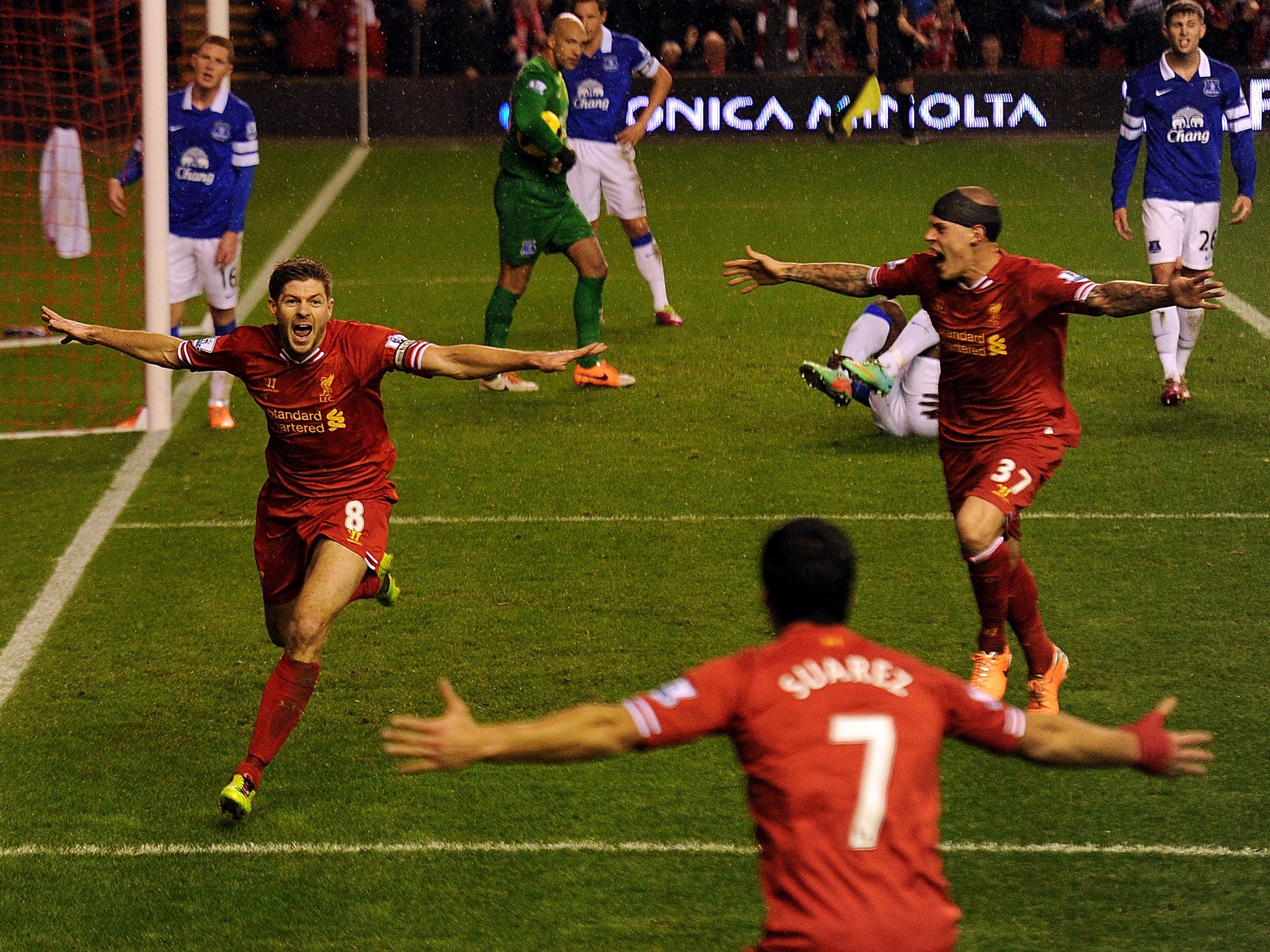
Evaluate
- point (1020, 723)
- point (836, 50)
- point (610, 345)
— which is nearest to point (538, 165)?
point (610, 345)

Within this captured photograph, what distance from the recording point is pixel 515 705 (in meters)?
6.48

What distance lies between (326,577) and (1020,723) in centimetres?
297

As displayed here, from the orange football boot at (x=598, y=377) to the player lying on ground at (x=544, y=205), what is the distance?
297 mm

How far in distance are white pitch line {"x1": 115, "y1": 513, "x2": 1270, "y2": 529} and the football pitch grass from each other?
0.03m

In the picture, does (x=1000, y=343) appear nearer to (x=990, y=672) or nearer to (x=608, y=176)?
(x=990, y=672)

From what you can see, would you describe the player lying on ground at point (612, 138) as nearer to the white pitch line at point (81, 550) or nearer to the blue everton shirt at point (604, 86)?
the blue everton shirt at point (604, 86)

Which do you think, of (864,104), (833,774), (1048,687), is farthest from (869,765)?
(864,104)

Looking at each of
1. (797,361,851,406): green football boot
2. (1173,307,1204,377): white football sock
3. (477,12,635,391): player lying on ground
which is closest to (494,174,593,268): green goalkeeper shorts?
(477,12,635,391): player lying on ground

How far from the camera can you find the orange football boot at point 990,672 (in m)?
6.37

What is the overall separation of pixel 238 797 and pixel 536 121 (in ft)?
20.1

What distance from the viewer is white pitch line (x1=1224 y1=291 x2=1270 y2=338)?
12.8 metres

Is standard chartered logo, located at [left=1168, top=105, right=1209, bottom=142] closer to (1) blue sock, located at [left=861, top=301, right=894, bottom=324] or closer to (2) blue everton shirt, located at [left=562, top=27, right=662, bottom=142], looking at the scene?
(1) blue sock, located at [left=861, top=301, right=894, bottom=324]

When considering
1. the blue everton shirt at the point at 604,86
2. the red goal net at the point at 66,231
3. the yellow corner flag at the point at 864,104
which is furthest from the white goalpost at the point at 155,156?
the yellow corner flag at the point at 864,104

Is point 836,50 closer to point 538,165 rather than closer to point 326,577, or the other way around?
point 538,165
